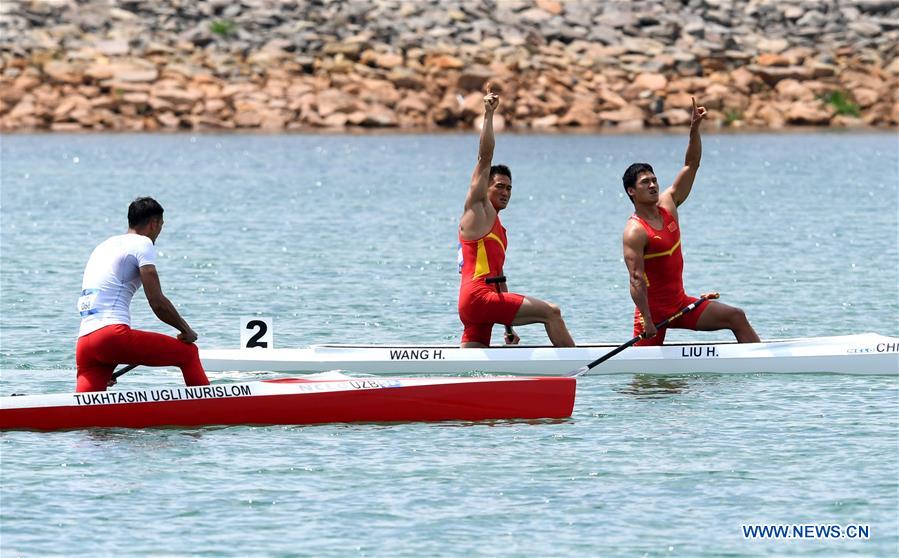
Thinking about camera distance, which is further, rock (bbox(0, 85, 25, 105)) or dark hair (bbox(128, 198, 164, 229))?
rock (bbox(0, 85, 25, 105))

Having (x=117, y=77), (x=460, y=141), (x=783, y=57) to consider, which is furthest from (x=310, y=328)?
(x=783, y=57)

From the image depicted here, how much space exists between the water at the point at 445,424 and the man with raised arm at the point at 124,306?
2.45 ft

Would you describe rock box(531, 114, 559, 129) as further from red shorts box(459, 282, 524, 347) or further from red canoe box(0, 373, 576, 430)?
red canoe box(0, 373, 576, 430)

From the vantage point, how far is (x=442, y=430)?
49.8 feet

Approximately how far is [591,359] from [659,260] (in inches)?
45.5

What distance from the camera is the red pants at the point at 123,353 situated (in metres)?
14.4

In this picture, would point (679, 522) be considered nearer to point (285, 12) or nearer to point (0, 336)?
point (0, 336)

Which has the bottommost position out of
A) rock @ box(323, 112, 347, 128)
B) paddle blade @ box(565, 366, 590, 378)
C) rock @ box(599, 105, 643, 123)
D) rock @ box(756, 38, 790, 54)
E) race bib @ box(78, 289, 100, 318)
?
paddle blade @ box(565, 366, 590, 378)

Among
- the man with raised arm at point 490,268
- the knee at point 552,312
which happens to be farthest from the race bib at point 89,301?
the knee at point 552,312

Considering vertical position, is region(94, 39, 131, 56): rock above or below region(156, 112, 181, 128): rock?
above

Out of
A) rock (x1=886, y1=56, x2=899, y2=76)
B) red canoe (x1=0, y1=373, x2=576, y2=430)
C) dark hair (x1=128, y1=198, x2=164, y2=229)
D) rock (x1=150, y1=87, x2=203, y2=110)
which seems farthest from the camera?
rock (x1=886, y1=56, x2=899, y2=76)

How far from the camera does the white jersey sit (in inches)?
564

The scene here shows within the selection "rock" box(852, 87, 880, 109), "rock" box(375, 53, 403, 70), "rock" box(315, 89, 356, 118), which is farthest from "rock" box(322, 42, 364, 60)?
"rock" box(852, 87, 880, 109)

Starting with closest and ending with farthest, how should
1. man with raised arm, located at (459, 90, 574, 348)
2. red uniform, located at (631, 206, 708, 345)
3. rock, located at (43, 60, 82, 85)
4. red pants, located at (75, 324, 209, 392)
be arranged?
red pants, located at (75, 324, 209, 392) < man with raised arm, located at (459, 90, 574, 348) < red uniform, located at (631, 206, 708, 345) < rock, located at (43, 60, 82, 85)
